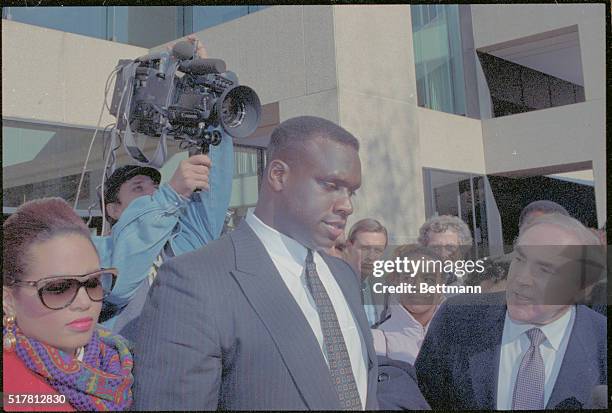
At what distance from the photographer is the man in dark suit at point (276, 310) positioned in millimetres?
1914

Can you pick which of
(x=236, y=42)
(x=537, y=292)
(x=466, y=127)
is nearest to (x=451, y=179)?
(x=466, y=127)

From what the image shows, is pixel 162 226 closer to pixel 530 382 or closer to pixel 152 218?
pixel 152 218

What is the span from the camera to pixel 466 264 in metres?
2.68

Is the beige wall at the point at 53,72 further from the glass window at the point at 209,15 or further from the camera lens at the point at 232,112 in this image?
the camera lens at the point at 232,112

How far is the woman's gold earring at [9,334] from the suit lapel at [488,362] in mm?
1955

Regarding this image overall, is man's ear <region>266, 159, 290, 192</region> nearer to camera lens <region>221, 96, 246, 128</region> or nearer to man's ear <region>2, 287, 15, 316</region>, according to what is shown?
camera lens <region>221, 96, 246, 128</region>

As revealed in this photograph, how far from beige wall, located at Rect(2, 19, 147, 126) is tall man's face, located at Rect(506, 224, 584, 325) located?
6.68 ft

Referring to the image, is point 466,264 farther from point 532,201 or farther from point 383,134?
point 383,134

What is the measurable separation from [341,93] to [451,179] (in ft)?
2.29

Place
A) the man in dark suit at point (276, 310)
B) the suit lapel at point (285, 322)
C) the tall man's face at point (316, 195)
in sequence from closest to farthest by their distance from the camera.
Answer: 1. the man in dark suit at point (276, 310)
2. the suit lapel at point (285, 322)
3. the tall man's face at point (316, 195)

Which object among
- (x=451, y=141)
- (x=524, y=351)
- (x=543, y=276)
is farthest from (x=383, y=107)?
(x=524, y=351)

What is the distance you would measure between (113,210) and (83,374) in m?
0.73

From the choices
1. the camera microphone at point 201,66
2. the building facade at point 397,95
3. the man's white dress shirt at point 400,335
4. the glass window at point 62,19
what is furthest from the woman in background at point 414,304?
the glass window at point 62,19

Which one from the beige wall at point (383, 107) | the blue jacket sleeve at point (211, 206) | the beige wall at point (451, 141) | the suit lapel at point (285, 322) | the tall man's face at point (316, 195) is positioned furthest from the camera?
the beige wall at point (451, 141)
